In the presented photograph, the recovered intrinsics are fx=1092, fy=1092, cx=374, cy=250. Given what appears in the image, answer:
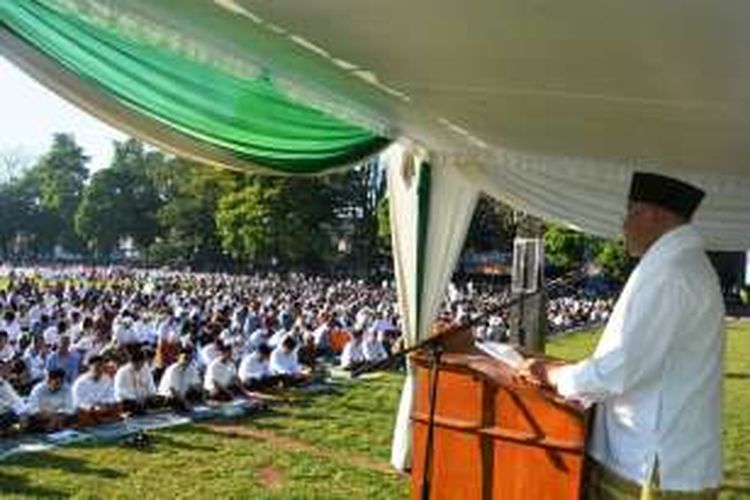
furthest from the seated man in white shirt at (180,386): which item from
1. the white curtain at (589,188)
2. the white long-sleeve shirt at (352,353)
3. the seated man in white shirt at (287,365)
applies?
the white curtain at (589,188)

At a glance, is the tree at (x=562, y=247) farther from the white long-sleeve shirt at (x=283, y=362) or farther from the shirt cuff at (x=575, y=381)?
the shirt cuff at (x=575, y=381)

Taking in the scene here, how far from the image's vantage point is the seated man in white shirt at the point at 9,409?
10672 mm

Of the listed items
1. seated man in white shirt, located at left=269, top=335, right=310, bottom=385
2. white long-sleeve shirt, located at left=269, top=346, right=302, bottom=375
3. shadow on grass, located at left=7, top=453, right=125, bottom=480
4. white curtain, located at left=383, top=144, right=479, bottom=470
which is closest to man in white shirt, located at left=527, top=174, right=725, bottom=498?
white curtain, located at left=383, top=144, right=479, bottom=470

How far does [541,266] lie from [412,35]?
10.2m

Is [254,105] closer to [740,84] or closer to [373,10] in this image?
[373,10]

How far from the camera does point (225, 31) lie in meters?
4.46

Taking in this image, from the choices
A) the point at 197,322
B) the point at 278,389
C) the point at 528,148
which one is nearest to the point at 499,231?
the point at 197,322

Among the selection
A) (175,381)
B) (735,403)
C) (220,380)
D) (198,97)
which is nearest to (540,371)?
(198,97)

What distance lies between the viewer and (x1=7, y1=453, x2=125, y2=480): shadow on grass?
9.07m

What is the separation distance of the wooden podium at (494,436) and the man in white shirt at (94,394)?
27.0 ft

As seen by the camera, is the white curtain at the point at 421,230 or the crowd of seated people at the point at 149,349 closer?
the white curtain at the point at 421,230

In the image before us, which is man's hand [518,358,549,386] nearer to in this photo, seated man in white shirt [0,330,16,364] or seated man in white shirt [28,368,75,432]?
seated man in white shirt [28,368,75,432]

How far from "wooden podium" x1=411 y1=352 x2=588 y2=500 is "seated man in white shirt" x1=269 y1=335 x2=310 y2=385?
12255 mm

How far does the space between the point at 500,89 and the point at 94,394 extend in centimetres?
804
